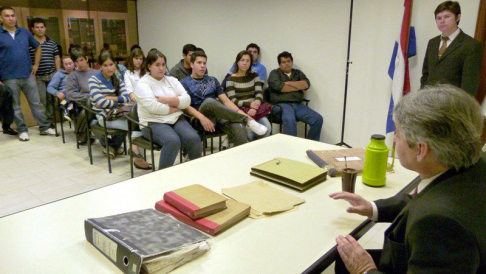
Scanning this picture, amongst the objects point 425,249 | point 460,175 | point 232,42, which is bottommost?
point 425,249

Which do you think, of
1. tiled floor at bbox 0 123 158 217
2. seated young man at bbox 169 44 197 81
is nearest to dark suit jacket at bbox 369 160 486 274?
tiled floor at bbox 0 123 158 217

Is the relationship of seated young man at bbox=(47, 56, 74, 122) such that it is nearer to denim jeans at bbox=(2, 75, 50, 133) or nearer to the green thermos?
denim jeans at bbox=(2, 75, 50, 133)

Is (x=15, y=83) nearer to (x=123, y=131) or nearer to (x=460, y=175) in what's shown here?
(x=123, y=131)

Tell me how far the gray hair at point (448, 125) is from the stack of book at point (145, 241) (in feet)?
2.30

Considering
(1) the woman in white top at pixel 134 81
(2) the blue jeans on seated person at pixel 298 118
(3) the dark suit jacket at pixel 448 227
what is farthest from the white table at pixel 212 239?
(2) the blue jeans on seated person at pixel 298 118

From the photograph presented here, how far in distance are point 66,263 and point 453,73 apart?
338cm

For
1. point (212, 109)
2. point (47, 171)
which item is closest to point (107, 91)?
point (47, 171)

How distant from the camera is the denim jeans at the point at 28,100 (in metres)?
4.80

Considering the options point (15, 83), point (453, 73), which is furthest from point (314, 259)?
point (15, 83)

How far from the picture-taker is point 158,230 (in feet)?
3.72

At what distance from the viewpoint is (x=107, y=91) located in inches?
159

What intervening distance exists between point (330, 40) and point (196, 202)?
11.9 ft

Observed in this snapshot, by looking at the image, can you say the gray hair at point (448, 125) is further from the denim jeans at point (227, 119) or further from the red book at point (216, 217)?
the denim jeans at point (227, 119)

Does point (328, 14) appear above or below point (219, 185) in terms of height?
above
